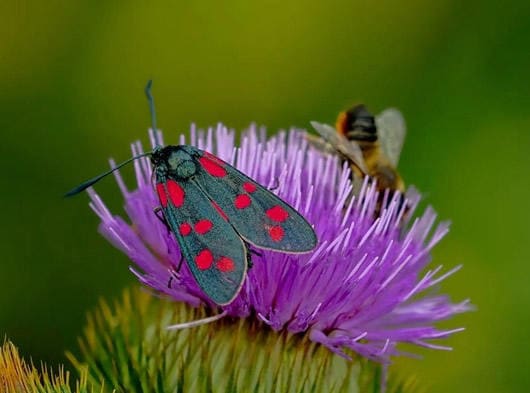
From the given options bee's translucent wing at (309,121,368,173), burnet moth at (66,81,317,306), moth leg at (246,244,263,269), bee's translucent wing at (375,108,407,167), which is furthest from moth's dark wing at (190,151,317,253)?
bee's translucent wing at (375,108,407,167)

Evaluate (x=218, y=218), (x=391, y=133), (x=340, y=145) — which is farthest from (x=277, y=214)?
(x=391, y=133)

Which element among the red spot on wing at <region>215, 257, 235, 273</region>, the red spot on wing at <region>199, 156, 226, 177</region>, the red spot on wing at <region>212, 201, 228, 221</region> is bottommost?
the red spot on wing at <region>215, 257, 235, 273</region>

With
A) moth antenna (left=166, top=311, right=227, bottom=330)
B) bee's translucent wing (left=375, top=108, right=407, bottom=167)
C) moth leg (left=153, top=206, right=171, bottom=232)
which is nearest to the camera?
moth antenna (left=166, top=311, right=227, bottom=330)

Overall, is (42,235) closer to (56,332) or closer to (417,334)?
(56,332)

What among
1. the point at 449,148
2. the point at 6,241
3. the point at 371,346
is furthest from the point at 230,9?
the point at 371,346

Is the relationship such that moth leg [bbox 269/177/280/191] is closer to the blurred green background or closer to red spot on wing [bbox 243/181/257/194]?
red spot on wing [bbox 243/181/257/194]
